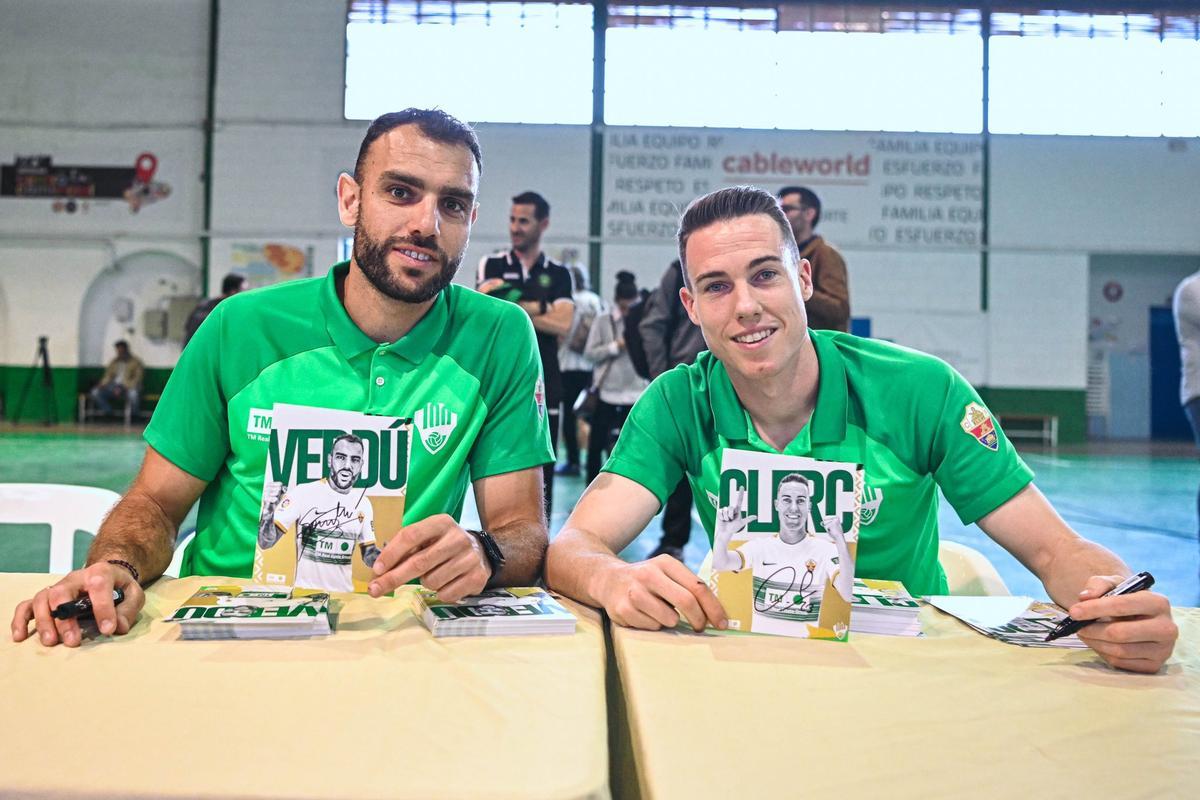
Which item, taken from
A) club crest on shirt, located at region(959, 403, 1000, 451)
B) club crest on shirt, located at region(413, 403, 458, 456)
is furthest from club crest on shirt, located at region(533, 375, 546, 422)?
club crest on shirt, located at region(959, 403, 1000, 451)

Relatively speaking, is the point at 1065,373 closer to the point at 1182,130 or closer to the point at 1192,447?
the point at 1192,447

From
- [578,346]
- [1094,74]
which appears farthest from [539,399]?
[1094,74]

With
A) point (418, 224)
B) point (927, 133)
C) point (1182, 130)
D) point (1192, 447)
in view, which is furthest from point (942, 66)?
point (418, 224)

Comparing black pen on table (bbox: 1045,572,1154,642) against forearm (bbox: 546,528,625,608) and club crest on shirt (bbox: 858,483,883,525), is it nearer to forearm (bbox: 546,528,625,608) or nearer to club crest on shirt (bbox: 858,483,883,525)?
club crest on shirt (bbox: 858,483,883,525)

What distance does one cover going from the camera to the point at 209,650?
1.03m

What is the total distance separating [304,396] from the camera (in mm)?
1601

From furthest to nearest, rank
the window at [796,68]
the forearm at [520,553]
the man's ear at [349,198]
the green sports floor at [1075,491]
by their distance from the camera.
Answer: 1. the window at [796,68]
2. the green sports floor at [1075,491]
3. the man's ear at [349,198]
4. the forearm at [520,553]

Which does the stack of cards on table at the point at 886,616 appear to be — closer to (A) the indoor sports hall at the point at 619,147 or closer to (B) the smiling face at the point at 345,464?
(B) the smiling face at the point at 345,464

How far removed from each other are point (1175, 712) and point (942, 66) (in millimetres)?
13720

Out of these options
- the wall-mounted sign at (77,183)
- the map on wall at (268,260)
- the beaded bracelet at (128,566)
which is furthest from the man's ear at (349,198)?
the wall-mounted sign at (77,183)

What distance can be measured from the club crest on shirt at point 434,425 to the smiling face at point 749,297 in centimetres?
51

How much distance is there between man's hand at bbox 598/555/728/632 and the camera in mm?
1138

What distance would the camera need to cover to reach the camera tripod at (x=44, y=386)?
12945mm

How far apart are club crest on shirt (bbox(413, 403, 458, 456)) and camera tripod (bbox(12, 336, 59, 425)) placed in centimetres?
1361
